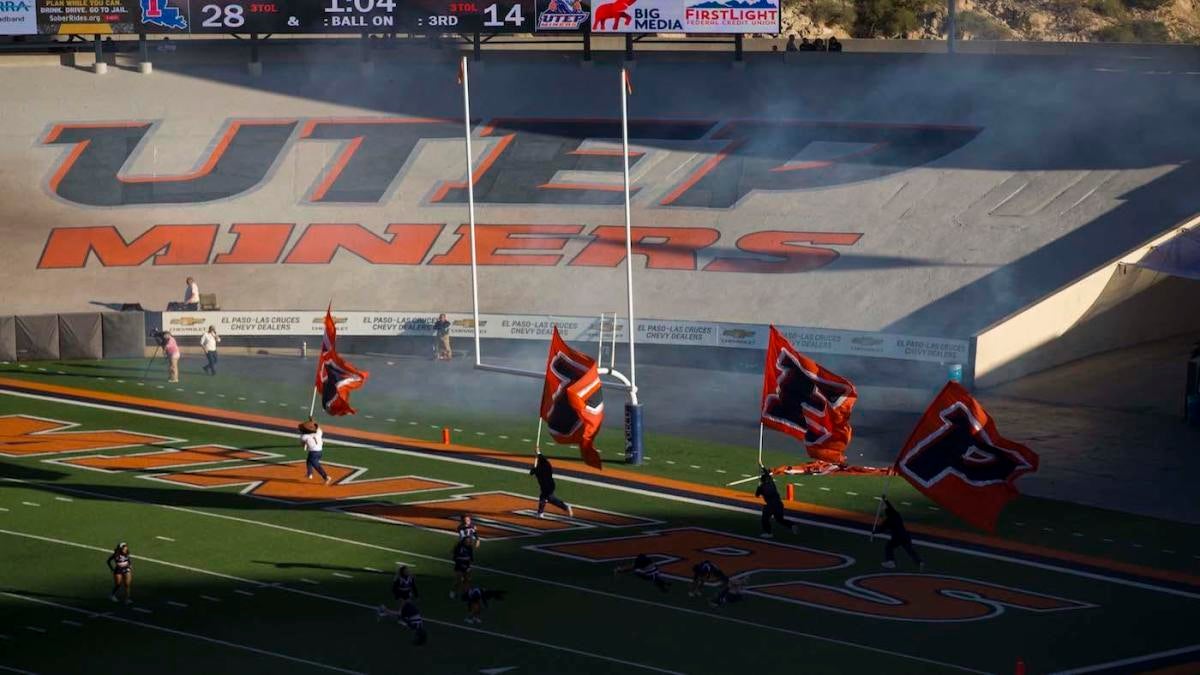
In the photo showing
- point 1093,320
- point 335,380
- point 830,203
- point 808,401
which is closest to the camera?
point 808,401

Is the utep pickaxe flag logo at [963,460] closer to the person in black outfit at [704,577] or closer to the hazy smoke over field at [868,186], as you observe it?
the person in black outfit at [704,577]

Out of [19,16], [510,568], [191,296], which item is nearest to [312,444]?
[510,568]

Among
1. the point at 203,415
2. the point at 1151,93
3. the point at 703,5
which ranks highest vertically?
the point at 703,5

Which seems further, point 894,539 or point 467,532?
point 894,539

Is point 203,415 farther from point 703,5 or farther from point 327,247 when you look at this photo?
point 703,5

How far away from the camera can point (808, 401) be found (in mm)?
28641

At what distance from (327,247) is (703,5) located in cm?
1501

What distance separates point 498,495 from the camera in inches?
1239

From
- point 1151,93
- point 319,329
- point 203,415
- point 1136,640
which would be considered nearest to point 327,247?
point 319,329

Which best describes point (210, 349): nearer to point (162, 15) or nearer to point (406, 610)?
point (162, 15)

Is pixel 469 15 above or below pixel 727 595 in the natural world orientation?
above

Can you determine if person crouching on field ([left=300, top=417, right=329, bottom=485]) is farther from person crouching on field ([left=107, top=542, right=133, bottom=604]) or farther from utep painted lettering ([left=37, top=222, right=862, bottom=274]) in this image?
utep painted lettering ([left=37, top=222, right=862, bottom=274])

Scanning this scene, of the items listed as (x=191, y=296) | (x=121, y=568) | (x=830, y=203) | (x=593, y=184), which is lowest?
(x=121, y=568)

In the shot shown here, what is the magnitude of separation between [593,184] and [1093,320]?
1578 centimetres
